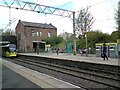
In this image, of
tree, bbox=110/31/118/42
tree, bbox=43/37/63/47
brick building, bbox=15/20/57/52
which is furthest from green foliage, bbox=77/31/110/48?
brick building, bbox=15/20/57/52

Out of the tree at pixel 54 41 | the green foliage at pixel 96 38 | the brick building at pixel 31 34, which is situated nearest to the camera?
the green foliage at pixel 96 38

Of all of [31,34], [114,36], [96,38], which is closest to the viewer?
[114,36]

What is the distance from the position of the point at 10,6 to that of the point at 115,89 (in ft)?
91.3

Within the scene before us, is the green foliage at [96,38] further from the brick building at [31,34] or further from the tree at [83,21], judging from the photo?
the brick building at [31,34]

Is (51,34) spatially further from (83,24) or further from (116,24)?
(116,24)

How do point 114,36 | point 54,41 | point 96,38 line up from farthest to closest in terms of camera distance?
point 54,41 → point 96,38 → point 114,36

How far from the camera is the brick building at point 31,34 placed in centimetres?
8281

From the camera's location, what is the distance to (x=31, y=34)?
85500mm

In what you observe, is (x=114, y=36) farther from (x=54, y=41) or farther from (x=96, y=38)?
(x=54, y=41)

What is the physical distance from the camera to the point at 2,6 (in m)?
37.4

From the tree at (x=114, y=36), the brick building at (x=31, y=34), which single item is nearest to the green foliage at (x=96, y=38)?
the tree at (x=114, y=36)

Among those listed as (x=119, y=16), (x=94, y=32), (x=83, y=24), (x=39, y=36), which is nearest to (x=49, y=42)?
(x=39, y=36)

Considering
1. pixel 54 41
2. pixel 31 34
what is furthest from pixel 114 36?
pixel 31 34

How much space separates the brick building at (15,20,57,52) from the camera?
82812 millimetres
